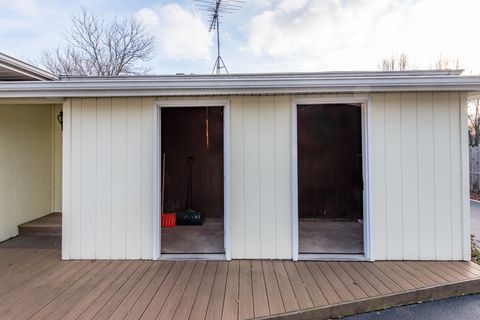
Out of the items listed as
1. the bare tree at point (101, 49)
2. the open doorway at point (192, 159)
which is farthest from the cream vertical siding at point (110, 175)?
the bare tree at point (101, 49)

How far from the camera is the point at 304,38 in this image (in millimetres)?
8266

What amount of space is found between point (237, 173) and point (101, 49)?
42.4 ft

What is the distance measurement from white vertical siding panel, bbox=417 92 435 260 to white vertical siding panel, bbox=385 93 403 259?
223 mm

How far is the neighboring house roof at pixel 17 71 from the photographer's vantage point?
385 cm

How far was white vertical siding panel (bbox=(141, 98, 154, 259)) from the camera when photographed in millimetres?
3363

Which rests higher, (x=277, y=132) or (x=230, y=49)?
(x=230, y=49)

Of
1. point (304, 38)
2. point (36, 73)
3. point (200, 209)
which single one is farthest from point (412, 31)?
point (36, 73)

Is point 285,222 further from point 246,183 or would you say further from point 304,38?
point 304,38

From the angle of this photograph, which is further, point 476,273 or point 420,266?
point 420,266

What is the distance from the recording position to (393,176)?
3.26 metres

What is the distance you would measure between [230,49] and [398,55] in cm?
781


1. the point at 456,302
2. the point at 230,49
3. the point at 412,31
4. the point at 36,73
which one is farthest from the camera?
the point at 230,49

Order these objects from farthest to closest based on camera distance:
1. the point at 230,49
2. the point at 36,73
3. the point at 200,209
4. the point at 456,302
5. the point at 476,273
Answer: the point at 230,49, the point at 200,209, the point at 36,73, the point at 476,273, the point at 456,302

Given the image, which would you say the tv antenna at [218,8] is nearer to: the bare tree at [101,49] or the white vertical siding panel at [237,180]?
the white vertical siding panel at [237,180]
